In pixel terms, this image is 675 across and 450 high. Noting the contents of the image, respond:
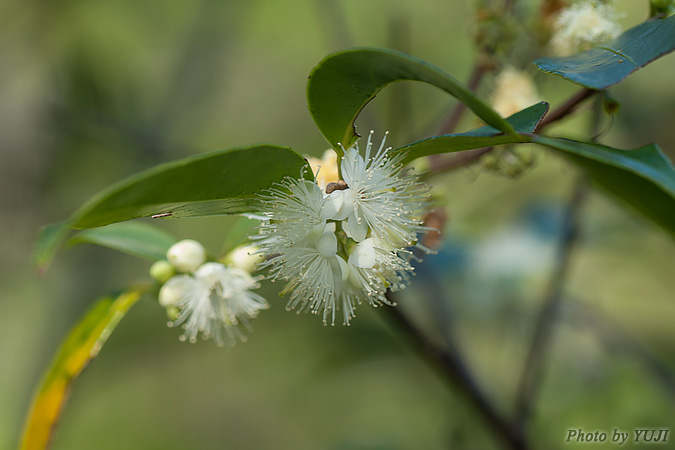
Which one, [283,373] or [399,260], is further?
[283,373]

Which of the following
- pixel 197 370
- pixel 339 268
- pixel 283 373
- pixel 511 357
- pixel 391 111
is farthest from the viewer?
pixel 197 370

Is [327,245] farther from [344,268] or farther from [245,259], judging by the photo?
[245,259]

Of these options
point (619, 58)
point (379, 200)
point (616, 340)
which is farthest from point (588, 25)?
point (616, 340)

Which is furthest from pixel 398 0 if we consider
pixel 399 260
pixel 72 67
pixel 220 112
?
pixel 399 260

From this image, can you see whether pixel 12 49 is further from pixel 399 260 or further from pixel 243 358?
pixel 399 260

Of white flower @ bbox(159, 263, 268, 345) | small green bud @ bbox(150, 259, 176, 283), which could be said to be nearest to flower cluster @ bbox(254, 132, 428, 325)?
white flower @ bbox(159, 263, 268, 345)

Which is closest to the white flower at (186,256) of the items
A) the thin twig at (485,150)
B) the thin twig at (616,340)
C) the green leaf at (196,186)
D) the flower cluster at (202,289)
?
the flower cluster at (202,289)
